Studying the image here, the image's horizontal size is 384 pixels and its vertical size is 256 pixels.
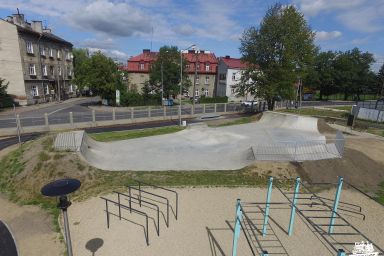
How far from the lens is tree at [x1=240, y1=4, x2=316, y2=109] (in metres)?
34.0

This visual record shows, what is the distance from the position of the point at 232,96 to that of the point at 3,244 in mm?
56324

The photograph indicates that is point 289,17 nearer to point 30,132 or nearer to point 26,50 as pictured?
point 30,132

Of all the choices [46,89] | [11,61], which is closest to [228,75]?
[46,89]

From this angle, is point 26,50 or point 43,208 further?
point 26,50

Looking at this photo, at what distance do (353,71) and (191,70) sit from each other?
42.9 meters

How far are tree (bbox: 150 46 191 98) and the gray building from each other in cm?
1961

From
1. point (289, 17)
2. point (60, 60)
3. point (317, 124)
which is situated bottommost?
point (317, 124)

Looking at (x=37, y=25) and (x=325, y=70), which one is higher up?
(x=37, y=25)

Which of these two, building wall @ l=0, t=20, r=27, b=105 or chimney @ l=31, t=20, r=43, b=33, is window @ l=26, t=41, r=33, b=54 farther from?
chimney @ l=31, t=20, r=43, b=33

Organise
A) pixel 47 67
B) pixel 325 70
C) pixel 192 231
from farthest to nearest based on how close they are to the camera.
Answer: pixel 325 70, pixel 47 67, pixel 192 231

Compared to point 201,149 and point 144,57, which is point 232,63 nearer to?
point 144,57

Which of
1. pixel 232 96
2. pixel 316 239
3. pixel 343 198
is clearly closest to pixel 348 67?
pixel 232 96

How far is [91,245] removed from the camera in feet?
28.8

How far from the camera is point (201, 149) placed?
1908 cm
